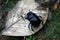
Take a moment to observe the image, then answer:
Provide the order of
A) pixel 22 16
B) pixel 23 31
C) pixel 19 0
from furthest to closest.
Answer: pixel 19 0, pixel 22 16, pixel 23 31

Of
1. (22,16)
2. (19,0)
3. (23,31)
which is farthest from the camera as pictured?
(19,0)

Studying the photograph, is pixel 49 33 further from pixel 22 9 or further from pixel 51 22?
pixel 22 9

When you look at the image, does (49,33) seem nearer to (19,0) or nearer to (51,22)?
(51,22)

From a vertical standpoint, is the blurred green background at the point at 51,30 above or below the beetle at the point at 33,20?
below

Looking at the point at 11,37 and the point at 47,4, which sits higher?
the point at 47,4

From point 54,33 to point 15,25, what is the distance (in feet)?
1.63

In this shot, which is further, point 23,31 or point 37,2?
point 37,2

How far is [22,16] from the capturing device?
2963mm

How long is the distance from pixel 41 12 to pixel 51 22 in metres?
0.19

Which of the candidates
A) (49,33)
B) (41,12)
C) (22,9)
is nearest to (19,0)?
(22,9)

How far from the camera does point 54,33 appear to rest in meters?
2.82

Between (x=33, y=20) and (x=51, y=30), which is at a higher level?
(x=33, y=20)

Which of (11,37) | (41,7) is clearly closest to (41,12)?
(41,7)

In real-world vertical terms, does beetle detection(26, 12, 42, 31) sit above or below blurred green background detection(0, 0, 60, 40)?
above
